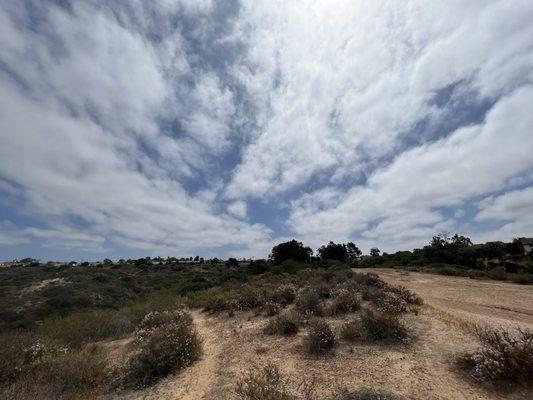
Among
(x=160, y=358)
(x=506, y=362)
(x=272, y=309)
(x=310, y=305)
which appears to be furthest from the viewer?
(x=272, y=309)

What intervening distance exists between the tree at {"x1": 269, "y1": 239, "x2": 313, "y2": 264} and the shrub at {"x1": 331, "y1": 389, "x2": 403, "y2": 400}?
40029 mm

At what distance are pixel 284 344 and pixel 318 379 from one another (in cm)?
256

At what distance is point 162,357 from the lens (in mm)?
6969

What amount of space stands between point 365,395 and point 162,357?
4.65 metres

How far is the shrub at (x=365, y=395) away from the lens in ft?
15.1

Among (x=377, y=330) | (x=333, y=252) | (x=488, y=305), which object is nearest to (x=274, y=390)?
(x=377, y=330)

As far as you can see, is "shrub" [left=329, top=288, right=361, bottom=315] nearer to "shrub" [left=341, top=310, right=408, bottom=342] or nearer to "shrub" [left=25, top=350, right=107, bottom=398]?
"shrub" [left=341, top=310, right=408, bottom=342]

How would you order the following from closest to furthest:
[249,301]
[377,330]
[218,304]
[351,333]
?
[377,330], [351,333], [249,301], [218,304]

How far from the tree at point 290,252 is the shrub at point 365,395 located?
131 ft

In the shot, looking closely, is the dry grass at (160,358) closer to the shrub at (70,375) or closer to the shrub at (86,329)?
the shrub at (70,375)

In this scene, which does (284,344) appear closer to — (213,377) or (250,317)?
(213,377)

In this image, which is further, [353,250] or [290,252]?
[353,250]

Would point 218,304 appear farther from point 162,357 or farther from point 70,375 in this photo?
point 70,375

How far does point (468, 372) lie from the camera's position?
5266 millimetres
